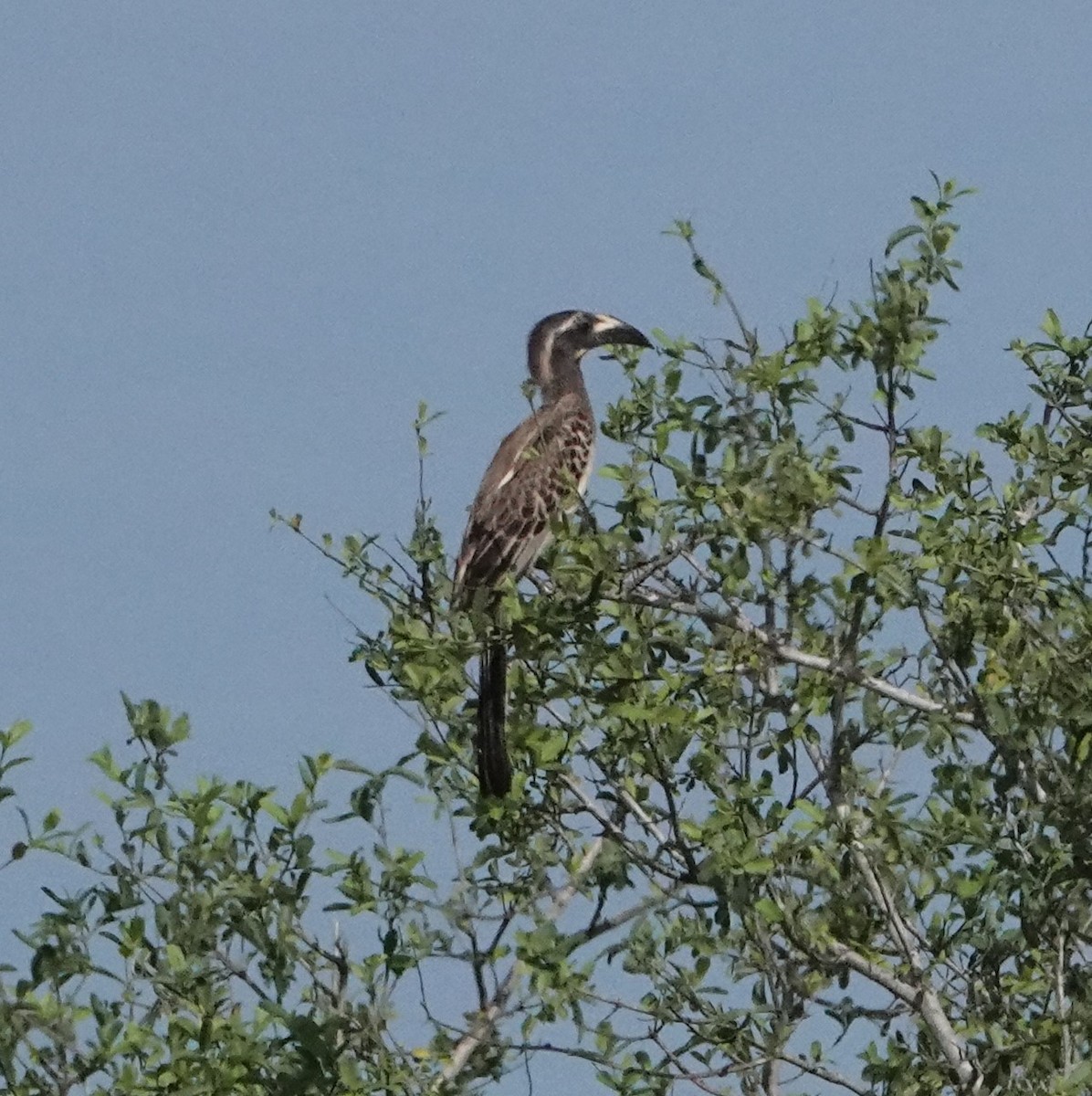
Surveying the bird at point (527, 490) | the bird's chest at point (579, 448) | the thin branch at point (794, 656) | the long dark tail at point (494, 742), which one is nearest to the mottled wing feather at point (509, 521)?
the bird at point (527, 490)

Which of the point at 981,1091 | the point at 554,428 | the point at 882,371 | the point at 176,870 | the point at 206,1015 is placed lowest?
the point at 981,1091

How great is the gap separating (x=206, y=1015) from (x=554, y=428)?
519cm

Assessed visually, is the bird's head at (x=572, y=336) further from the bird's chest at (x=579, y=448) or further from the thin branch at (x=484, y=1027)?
the thin branch at (x=484, y=1027)

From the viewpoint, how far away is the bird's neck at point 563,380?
46.2 ft

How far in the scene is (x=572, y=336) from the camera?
48.0ft

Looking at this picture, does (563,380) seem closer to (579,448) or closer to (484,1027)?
(579,448)

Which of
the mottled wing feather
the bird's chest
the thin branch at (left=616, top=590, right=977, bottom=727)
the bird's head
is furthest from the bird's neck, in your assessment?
the thin branch at (left=616, top=590, right=977, bottom=727)

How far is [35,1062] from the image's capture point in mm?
8852

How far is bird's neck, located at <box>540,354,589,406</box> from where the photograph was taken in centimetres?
1407

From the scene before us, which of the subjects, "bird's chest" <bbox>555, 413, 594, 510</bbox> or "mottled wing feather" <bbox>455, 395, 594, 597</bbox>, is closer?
"mottled wing feather" <bbox>455, 395, 594, 597</bbox>

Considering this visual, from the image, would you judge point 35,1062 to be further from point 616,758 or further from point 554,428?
point 554,428

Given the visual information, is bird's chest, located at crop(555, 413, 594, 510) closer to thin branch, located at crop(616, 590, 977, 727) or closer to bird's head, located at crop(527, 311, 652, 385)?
bird's head, located at crop(527, 311, 652, 385)

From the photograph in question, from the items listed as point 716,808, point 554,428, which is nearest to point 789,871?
point 716,808

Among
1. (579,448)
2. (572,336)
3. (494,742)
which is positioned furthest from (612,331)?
(494,742)
